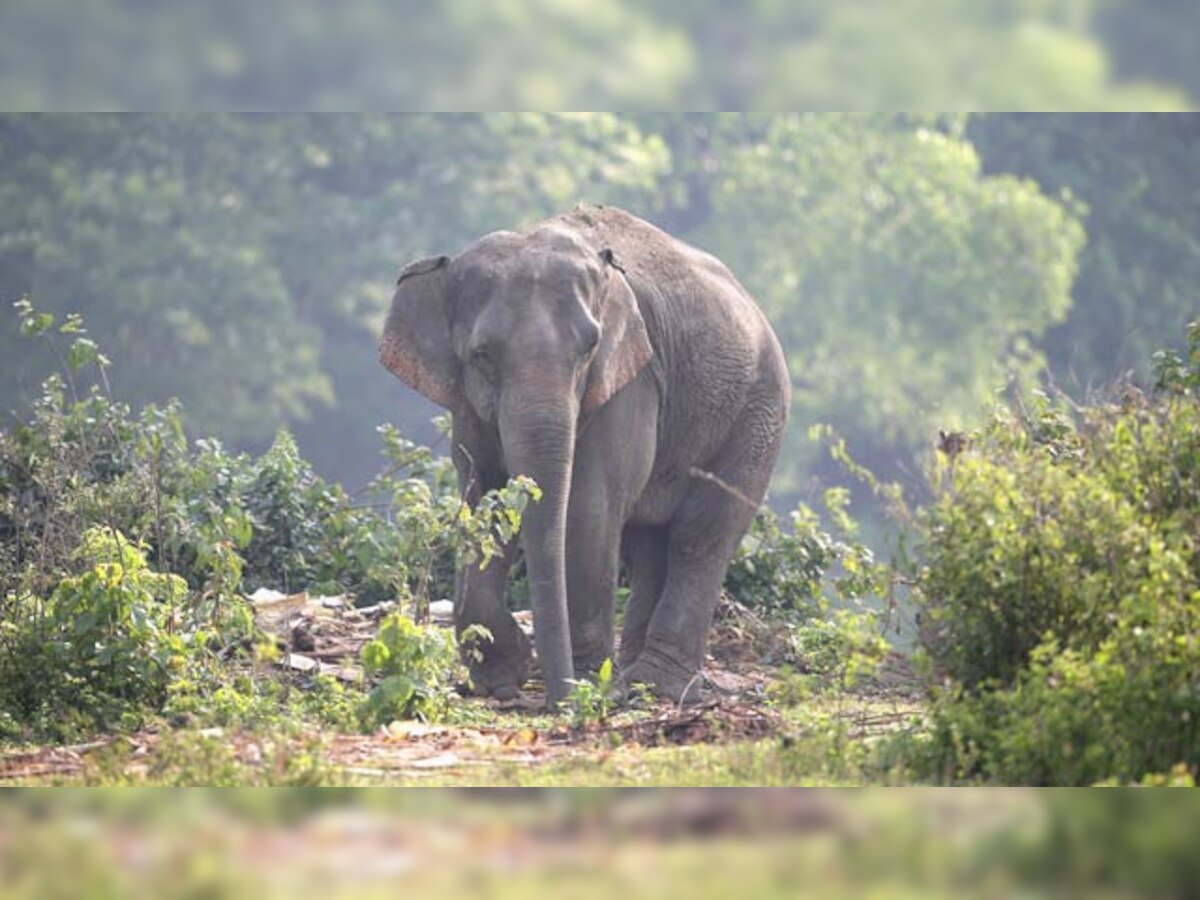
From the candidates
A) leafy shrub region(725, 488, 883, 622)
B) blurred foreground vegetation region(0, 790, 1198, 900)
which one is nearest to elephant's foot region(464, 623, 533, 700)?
leafy shrub region(725, 488, 883, 622)

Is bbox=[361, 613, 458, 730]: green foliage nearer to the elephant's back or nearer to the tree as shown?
the elephant's back

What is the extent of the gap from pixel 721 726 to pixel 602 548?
7.01 ft

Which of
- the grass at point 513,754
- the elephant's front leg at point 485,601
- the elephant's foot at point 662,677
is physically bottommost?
the grass at point 513,754

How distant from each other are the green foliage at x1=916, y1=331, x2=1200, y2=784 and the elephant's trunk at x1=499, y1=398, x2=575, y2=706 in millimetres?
2453

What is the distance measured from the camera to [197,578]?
12.4 meters

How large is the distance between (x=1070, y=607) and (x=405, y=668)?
9.88ft

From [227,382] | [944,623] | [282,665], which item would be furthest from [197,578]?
[227,382]

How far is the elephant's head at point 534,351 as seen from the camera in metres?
10.6

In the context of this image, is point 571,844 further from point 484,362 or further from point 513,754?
point 484,362

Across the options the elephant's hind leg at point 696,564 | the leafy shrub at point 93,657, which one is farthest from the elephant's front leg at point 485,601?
the leafy shrub at point 93,657

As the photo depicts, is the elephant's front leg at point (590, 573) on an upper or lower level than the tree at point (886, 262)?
lower

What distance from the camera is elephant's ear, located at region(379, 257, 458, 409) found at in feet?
37.0

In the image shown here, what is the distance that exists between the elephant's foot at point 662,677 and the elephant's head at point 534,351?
1106 mm

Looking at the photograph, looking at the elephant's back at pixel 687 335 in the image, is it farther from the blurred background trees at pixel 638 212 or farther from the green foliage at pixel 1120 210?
the green foliage at pixel 1120 210
